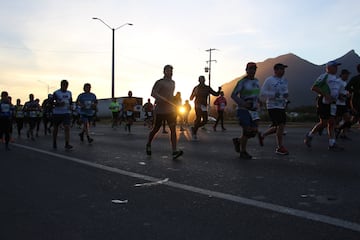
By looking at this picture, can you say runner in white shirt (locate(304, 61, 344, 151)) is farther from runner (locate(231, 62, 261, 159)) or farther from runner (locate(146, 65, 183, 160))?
runner (locate(146, 65, 183, 160))

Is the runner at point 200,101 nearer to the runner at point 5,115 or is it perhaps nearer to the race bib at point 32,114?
the runner at point 5,115

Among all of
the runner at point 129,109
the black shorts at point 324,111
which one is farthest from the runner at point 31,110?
the black shorts at point 324,111

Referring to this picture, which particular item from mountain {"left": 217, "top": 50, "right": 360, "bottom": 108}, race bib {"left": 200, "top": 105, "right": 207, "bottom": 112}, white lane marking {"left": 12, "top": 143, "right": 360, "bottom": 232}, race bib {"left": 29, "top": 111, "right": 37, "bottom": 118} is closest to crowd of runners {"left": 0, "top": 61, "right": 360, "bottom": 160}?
race bib {"left": 200, "top": 105, "right": 207, "bottom": 112}

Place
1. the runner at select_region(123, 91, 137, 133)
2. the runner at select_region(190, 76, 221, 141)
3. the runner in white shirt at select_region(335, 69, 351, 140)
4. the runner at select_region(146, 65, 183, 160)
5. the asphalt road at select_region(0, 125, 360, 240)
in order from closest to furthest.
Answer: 1. the asphalt road at select_region(0, 125, 360, 240)
2. the runner at select_region(146, 65, 183, 160)
3. the runner in white shirt at select_region(335, 69, 351, 140)
4. the runner at select_region(190, 76, 221, 141)
5. the runner at select_region(123, 91, 137, 133)

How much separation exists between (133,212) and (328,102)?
6373mm

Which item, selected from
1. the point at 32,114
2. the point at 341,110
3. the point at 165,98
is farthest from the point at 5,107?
the point at 341,110

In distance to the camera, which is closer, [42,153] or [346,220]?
[346,220]

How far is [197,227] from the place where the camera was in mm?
4352

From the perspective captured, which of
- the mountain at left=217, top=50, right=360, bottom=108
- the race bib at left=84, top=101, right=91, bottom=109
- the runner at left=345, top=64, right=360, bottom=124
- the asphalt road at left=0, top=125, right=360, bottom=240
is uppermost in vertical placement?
the mountain at left=217, top=50, right=360, bottom=108

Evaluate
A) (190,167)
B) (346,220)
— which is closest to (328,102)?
(190,167)

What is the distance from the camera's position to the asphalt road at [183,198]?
4289 millimetres

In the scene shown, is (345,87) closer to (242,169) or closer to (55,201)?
(242,169)

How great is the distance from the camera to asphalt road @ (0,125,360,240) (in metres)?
4.29

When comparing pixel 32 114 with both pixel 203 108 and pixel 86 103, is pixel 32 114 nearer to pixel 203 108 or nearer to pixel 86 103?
pixel 86 103
